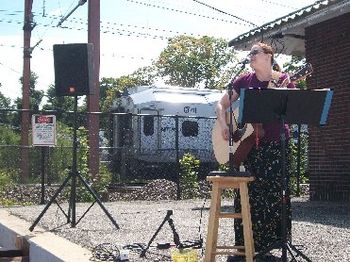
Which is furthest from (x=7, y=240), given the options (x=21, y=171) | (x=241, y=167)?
(x=21, y=171)

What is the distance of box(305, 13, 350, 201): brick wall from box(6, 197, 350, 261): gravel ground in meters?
0.53

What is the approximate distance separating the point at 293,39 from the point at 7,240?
6460mm

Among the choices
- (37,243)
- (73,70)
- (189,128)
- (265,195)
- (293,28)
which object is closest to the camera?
(265,195)

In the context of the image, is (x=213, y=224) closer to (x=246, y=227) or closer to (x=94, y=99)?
(x=246, y=227)

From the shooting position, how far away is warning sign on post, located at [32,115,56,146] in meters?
9.54

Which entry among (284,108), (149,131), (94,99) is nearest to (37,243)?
(284,108)

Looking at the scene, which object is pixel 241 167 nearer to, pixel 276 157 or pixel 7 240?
pixel 276 157

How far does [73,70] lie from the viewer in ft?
22.2

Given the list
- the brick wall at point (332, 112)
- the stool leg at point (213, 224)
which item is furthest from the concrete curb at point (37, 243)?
the brick wall at point (332, 112)

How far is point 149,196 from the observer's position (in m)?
12.2

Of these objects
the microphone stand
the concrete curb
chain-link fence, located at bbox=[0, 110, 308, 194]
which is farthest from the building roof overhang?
the concrete curb

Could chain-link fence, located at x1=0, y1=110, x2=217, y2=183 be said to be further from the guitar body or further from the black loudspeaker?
the guitar body

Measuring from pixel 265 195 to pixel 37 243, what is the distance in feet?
7.91

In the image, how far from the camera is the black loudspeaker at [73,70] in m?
6.70
